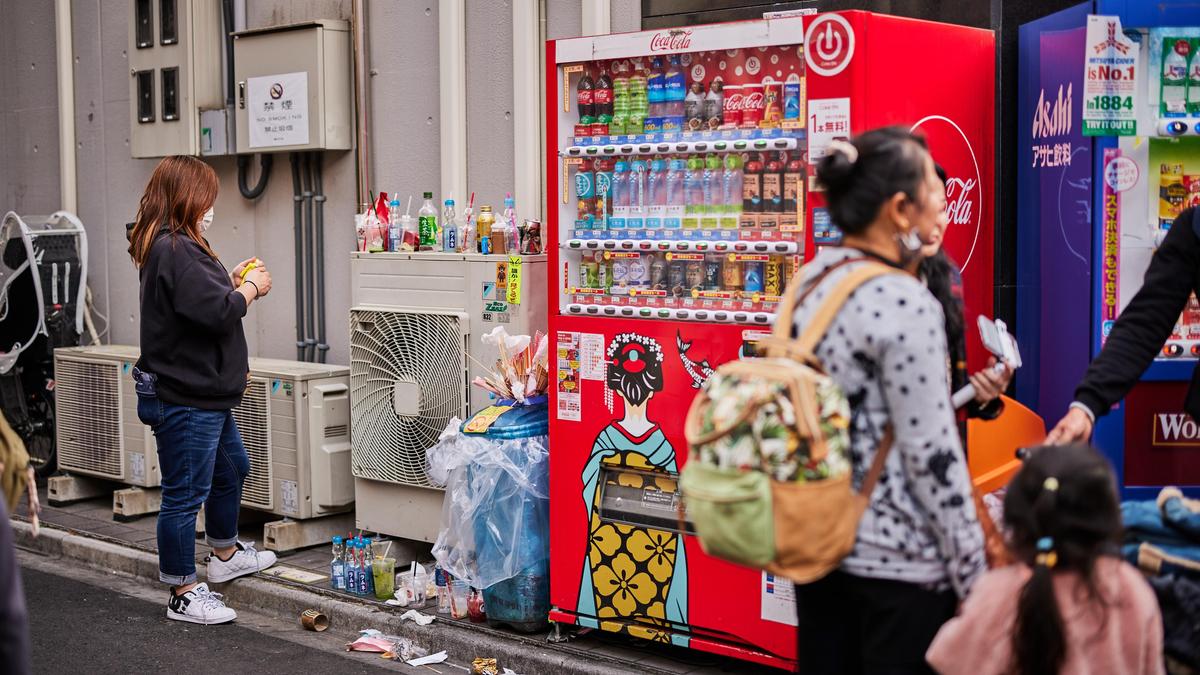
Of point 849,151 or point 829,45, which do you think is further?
point 829,45

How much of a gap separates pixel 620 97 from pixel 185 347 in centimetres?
243

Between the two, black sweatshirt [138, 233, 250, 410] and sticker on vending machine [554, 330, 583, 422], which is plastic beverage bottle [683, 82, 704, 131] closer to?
sticker on vending machine [554, 330, 583, 422]

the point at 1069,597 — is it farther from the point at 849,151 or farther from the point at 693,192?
the point at 693,192

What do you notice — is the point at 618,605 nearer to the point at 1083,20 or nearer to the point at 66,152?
the point at 1083,20

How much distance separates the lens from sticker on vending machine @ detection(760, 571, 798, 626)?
5.05 meters

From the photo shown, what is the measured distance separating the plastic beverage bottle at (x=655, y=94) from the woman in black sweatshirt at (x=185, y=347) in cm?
221

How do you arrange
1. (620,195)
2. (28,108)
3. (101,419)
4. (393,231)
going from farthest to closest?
(28,108) < (101,419) < (393,231) < (620,195)

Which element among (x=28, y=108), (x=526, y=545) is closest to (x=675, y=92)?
(x=526, y=545)

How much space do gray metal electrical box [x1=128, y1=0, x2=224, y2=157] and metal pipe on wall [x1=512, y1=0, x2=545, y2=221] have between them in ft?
8.08

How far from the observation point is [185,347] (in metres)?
6.32

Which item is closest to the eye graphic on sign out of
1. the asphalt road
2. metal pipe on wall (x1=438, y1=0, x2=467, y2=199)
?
metal pipe on wall (x1=438, y1=0, x2=467, y2=199)

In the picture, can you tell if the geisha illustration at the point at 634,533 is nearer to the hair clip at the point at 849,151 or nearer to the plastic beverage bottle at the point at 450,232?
the plastic beverage bottle at the point at 450,232

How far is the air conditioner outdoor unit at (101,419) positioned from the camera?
Answer: 27.1 feet

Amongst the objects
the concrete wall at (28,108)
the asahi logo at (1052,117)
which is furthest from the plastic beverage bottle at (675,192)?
the concrete wall at (28,108)
